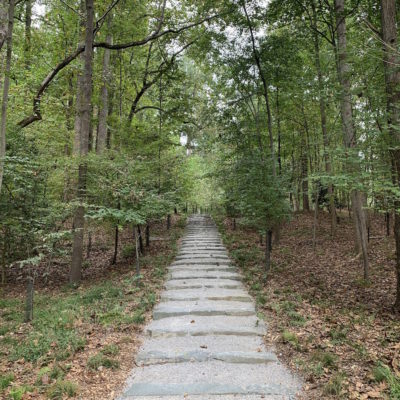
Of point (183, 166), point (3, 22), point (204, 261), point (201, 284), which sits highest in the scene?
point (3, 22)

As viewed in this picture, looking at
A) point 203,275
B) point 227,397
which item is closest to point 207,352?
point 227,397

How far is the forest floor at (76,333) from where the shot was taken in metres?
3.16

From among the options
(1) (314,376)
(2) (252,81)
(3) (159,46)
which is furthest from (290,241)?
(3) (159,46)

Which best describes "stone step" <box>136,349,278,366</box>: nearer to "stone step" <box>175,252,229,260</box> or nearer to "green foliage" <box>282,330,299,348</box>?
"green foliage" <box>282,330,299,348</box>

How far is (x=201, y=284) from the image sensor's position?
6410 mm

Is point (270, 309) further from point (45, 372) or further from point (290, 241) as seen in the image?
point (290, 241)

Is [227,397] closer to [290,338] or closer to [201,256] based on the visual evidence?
[290,338]

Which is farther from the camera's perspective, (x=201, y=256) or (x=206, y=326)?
(x=201, y=256)

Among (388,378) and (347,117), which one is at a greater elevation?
(347,117)

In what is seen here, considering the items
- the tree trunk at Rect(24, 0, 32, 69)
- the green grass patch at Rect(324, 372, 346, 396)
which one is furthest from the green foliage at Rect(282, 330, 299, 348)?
the tree trunk at Rect(24, 0, 32, 69)

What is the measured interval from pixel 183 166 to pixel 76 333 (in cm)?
693

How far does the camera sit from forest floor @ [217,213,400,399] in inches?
120

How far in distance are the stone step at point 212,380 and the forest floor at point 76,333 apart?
326mm

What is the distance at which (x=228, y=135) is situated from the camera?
11.7 metres
